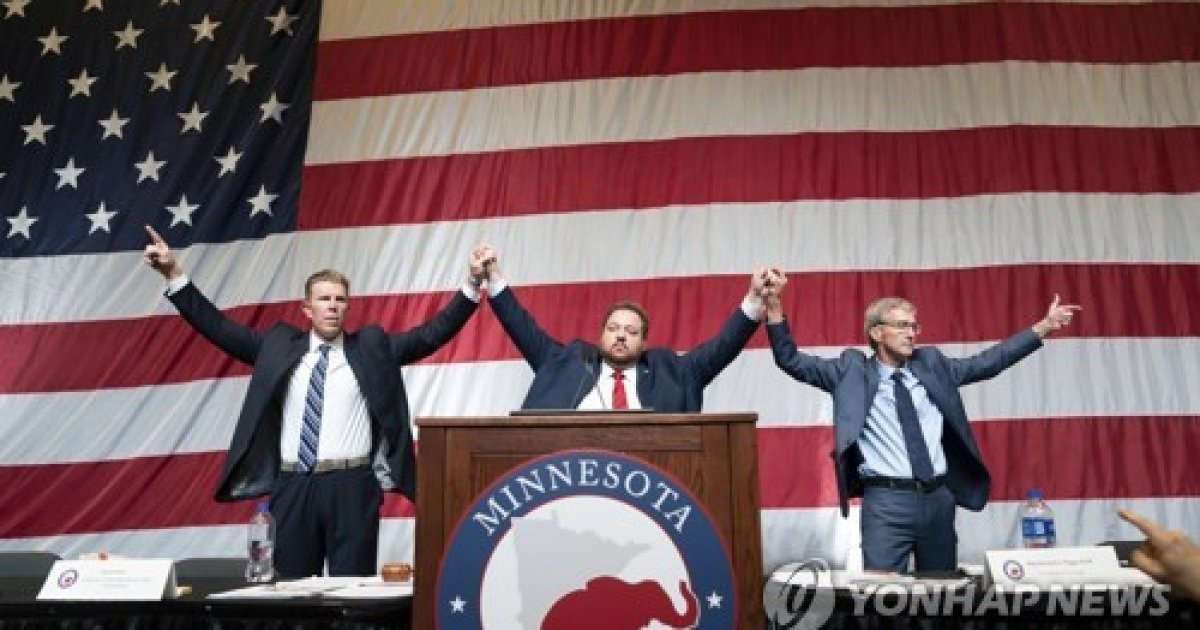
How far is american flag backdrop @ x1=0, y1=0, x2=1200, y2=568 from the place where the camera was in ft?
12.8

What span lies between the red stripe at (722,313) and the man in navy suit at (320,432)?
A: 999 millimetres

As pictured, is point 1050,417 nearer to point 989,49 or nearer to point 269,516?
point 989,49

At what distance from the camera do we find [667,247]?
162 inches

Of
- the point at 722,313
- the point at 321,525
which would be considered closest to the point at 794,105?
the point at 722,313

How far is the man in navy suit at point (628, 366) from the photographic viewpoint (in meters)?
3.06

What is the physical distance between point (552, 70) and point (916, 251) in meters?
1.81

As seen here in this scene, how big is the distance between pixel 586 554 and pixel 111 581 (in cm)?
91

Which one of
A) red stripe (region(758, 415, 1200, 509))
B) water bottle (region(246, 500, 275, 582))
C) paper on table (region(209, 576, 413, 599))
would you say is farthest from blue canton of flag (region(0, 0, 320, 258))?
paper on table (region(209, 576, 413, 599))

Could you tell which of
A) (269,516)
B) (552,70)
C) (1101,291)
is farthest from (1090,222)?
(269,516)

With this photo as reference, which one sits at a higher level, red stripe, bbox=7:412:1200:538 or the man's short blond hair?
the man's short blond hair

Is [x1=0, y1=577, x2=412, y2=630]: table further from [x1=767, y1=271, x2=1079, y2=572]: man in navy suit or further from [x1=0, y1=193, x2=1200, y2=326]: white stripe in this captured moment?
[x1=0, y1=193, x2=1200, y2=326]: white stripe

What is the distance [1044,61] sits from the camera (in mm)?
4262

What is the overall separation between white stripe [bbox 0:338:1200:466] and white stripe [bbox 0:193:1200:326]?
0.38 meters

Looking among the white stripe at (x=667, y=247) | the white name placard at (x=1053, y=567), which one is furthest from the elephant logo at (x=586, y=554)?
the white stripe at (x=667, y=247)
